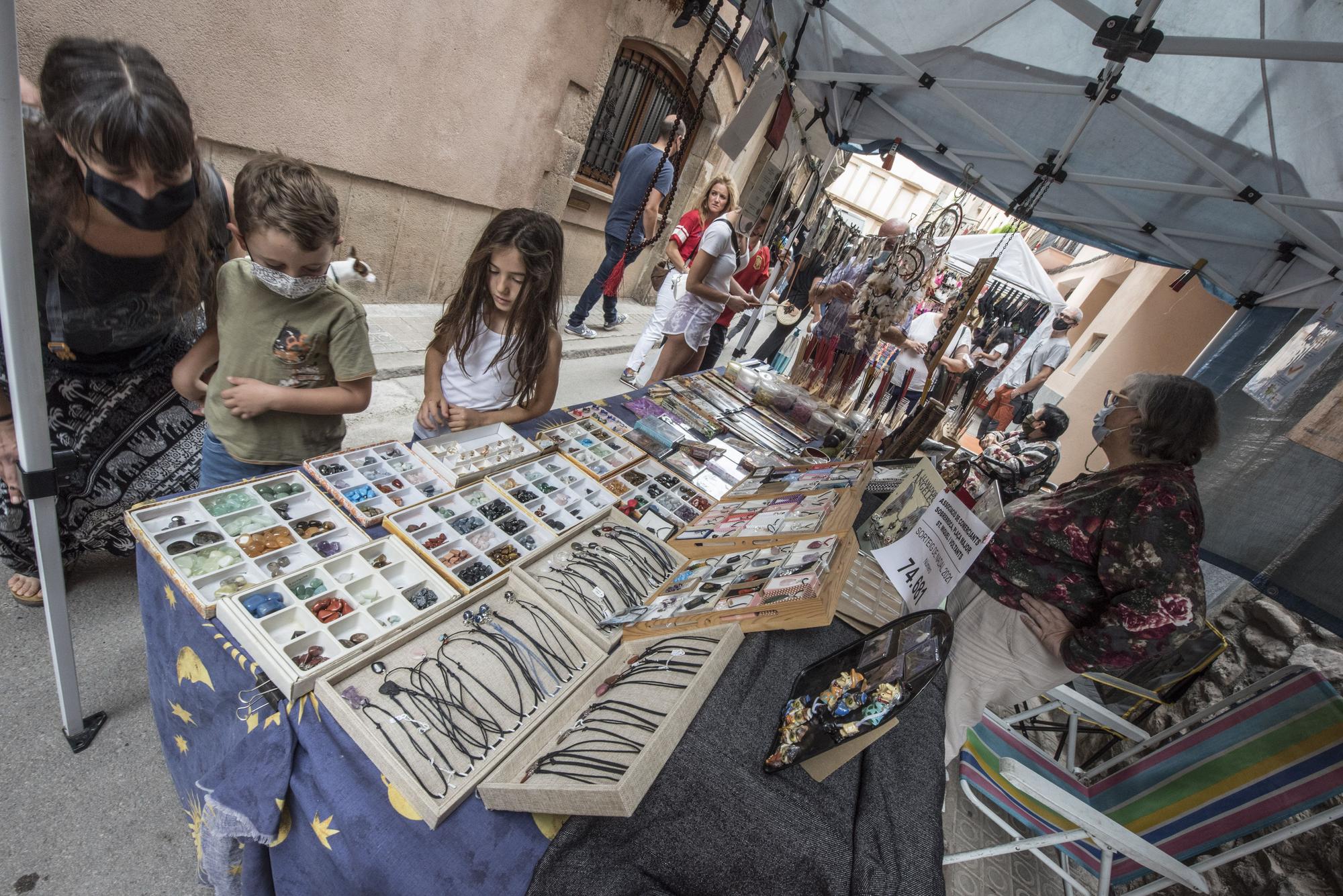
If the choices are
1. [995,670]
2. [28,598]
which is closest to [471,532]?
[28,598]

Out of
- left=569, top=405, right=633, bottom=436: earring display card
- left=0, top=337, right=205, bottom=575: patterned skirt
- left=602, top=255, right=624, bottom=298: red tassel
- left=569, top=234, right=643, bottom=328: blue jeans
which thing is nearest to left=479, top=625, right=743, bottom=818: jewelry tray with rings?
left=569, top=405, right=633, bottom=436: earring display card

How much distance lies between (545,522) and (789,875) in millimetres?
1246

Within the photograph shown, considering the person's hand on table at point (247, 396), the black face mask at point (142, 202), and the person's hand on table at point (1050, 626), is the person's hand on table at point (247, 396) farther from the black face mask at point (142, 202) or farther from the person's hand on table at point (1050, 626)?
the person's hand on table at point (1050, 626)

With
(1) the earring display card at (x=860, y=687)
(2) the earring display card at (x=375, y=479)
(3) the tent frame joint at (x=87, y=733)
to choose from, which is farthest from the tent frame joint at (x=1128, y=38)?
(3) the tent frame joint at (x=87, y=733)

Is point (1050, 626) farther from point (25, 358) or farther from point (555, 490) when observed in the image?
point (25, 358)

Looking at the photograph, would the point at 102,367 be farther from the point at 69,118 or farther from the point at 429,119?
the point at 429,119

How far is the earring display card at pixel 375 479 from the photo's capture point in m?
1.69

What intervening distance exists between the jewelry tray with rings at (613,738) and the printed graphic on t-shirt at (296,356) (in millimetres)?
1368

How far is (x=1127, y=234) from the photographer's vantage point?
4051mm

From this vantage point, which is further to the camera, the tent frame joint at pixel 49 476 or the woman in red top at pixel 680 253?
the woman in red top at pixel 680 253

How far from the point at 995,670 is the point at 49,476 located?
9.48 ft

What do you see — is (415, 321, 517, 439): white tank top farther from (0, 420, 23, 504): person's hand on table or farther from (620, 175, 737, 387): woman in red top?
(620, 175, 737, 387): woman in red top

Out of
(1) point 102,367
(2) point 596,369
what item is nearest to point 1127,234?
(2) point 596,369

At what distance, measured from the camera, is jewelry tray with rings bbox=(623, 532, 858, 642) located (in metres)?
1.33
